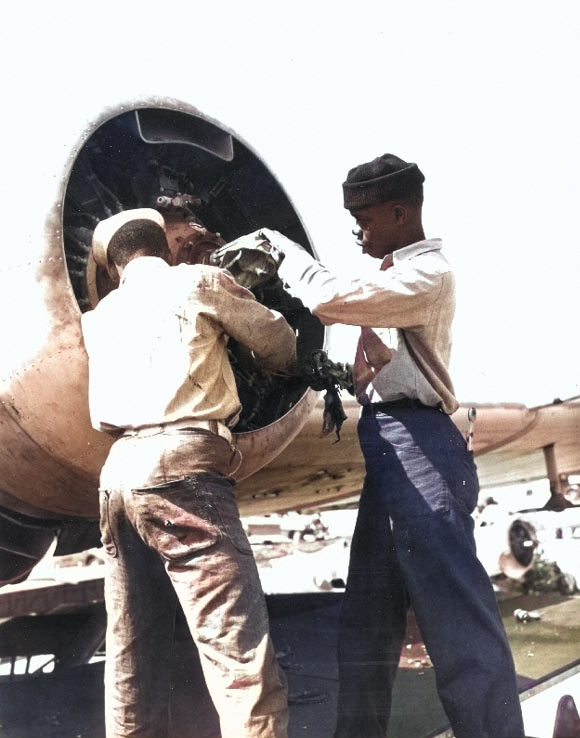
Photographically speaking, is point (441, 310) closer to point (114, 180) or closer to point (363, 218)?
point (363, 218)

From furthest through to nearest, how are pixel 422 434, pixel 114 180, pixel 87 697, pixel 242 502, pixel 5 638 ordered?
pixel 5 638, pixel 242 502, pixel 87 697, pixel 114 180, pixel 422 434

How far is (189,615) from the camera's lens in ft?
6.06

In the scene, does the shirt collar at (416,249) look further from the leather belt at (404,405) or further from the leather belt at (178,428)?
the leather belt at (178,428)

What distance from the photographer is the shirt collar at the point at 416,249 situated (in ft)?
7.23

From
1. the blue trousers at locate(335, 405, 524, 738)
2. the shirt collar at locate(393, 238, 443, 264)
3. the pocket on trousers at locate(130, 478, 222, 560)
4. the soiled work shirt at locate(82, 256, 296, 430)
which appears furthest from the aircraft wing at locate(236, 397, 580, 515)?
the pocket on trousers at locate(130, 478, 222, 560)

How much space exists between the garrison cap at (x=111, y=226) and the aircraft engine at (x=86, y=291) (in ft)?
0.29

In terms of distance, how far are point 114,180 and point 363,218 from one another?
813 millimetres

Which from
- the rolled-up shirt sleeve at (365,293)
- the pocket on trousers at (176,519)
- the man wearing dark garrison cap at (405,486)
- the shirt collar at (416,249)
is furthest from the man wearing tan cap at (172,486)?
the shirt collar at (416,249)

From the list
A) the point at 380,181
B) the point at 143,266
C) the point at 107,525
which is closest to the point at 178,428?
the point at 107,525

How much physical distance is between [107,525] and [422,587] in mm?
823

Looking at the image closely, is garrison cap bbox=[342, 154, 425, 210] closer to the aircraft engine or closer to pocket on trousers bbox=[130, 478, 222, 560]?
the aircraft engine

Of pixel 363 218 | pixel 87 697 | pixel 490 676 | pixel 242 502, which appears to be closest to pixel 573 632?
pixel 242 502

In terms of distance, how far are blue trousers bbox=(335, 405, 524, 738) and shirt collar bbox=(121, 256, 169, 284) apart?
2.33 feet

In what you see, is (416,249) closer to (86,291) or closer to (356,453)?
(86,291)
